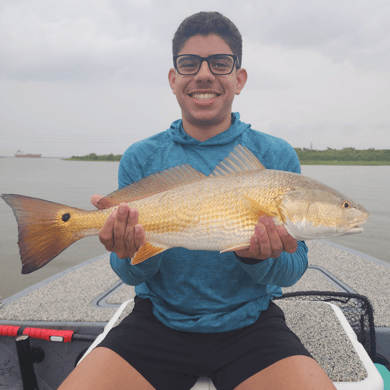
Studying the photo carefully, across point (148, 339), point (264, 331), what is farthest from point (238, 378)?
point (148, 339)

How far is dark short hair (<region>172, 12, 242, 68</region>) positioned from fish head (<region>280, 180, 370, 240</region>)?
146cm

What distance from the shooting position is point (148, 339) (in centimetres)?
205

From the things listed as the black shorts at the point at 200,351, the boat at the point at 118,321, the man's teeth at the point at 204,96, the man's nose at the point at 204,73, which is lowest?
the boat at the point at 118,321

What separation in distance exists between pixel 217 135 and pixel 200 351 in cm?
180

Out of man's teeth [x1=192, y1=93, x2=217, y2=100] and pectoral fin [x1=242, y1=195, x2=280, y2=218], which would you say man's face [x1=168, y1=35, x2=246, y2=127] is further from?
pectoral fin [x1=242, y1=195, x2=280, y2=218]

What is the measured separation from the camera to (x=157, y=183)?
7.16ft

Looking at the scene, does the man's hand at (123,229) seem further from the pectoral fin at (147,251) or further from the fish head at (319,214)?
the fish head at (319,214)

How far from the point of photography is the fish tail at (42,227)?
74.2 inches

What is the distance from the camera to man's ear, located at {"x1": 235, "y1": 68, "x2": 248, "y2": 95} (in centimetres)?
273

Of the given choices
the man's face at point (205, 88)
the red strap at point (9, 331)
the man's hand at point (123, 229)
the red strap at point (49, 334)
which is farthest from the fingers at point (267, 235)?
the red strap at point (9, 331)

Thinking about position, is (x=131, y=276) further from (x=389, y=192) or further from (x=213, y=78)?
(x=389, y=192)

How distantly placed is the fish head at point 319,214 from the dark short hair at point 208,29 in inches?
57.4

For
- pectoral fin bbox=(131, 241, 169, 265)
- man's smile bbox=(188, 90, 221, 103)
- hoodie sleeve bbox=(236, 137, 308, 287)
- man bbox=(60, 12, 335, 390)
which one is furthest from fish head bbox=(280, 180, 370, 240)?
man's smile bbox=(188, 90, 221, 103)

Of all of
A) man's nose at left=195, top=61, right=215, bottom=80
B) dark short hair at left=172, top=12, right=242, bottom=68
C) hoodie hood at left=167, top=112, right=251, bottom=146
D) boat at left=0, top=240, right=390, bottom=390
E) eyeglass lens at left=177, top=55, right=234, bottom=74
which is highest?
dark short hair at left=172, top=12, right=242, bottom=68
